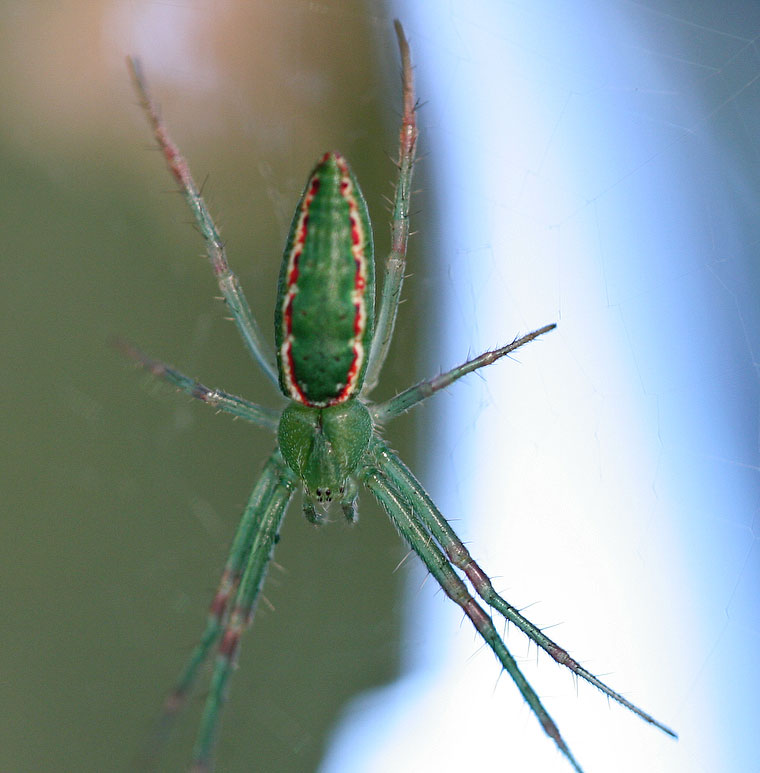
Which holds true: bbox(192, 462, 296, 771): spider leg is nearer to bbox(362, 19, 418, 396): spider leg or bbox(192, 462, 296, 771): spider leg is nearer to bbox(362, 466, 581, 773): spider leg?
bbox(362, 466, 581, 773): spider leg

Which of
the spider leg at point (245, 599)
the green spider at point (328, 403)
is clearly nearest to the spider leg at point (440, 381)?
the green spider at point (328, 403)

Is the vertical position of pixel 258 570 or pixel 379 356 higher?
pixel 379 356

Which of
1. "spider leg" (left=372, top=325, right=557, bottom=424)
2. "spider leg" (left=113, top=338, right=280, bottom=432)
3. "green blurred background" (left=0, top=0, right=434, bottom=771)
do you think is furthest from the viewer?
"green blurred background" (left=0, top=0, right=434, bottom=771)

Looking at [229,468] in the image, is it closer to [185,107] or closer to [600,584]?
[185,107]

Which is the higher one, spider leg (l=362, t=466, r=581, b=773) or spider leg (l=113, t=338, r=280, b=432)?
spider leg (l=113, t=338, r=280, b=432)

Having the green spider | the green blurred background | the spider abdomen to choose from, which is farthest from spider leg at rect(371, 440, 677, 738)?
the green blurred background

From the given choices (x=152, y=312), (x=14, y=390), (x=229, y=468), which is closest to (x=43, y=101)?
(x=152, y=312)

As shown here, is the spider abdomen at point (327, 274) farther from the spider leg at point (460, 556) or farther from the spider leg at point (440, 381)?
the spider leg at point (460, 556)

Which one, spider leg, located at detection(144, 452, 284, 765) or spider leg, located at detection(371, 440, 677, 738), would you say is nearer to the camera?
spider leg, located at detection(144, 452, 284, 765)
